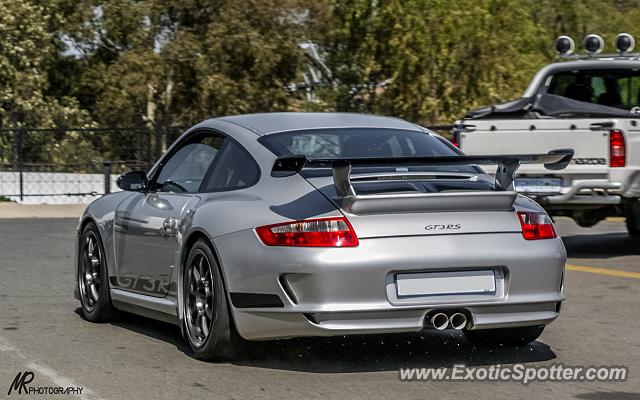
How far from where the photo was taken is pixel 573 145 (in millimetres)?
13367

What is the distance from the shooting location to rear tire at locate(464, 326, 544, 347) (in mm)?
7527

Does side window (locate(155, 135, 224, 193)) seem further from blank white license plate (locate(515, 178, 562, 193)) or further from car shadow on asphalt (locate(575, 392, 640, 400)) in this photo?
blank white license plate (locate(515, 178, 562, 193))

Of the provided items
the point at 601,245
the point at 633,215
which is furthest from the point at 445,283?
the point at 601,245

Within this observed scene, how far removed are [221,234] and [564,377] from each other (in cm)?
197

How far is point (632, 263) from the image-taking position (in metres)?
13.5

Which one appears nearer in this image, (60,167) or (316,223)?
(316,223)

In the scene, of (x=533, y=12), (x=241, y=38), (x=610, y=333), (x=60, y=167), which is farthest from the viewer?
(x=533, y=12)

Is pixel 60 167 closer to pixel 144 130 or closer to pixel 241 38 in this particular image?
pixel 144 130

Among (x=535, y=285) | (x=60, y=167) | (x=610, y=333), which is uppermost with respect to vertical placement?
(x=535, y=285)

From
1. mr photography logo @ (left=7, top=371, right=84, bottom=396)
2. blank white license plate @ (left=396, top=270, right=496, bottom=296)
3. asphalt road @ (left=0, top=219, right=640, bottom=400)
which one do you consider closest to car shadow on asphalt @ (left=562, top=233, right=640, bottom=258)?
asphalt road @ (left=0, top=219, right=640, bottom=400)

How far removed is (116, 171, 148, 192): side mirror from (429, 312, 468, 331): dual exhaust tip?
262 cm

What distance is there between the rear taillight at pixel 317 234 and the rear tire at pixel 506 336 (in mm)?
1422

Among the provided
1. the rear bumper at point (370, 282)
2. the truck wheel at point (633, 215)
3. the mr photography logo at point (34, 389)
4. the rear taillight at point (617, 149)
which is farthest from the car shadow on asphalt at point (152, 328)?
the truck wheel at point (633, 215)

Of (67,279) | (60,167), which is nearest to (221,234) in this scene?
(67,279)
